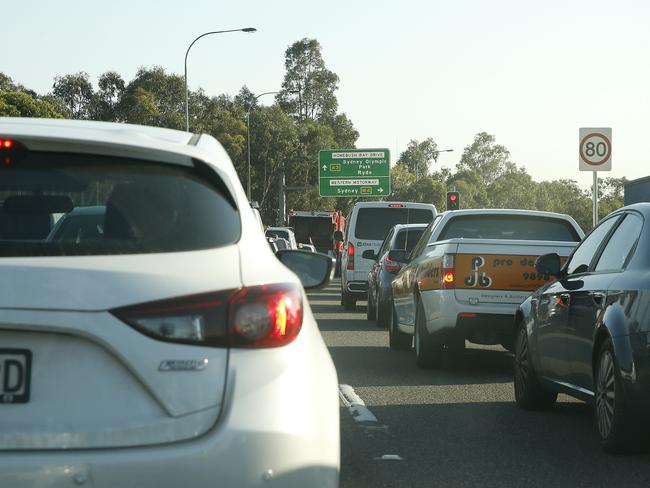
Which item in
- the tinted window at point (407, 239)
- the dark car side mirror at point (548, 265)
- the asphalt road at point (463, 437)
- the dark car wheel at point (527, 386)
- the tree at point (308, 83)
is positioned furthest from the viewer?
the tree at point (308, 83)

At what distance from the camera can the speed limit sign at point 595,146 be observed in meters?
19.6

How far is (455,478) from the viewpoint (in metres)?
6.55

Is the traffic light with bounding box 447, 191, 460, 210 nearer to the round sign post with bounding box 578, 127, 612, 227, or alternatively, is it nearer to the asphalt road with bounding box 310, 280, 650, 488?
the round sign post with bounding box 578, 127, 612, 227

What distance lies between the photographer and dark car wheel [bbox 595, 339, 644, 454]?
270 inches

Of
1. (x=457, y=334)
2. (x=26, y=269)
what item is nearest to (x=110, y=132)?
(x=26, y=269)

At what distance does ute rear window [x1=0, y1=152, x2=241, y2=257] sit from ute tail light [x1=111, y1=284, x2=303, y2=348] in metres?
0.19

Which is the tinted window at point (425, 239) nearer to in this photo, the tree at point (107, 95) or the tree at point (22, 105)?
the tree at point (22, 105)

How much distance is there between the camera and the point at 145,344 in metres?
3.39

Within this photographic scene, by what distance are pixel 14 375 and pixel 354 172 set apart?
5669 centimetres

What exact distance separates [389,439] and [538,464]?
3.53 ft

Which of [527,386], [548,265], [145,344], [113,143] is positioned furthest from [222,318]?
[527,386]

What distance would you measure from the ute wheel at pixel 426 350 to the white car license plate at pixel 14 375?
28.3ft

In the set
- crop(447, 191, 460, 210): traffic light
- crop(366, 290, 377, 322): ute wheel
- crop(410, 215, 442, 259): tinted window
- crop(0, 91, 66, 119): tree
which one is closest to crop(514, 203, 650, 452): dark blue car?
crop(410, 215, 442, 259): tinted window

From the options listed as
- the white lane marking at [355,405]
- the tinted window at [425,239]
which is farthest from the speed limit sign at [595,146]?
the white lane marking at [355,405]
